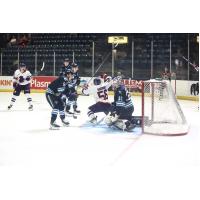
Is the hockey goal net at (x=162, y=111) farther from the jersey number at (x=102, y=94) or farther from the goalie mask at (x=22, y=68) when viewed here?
the goalie mask at (x=22, y=68)

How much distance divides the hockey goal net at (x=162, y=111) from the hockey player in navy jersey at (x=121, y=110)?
134 millimetres

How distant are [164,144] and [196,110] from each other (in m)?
1.95

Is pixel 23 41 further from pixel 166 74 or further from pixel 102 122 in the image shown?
Answer: pixel 166 74

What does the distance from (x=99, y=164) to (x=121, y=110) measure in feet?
3.36

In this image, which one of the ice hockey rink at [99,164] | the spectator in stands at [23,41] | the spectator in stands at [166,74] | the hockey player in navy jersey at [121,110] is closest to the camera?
the ice hockey rink at [99,164]

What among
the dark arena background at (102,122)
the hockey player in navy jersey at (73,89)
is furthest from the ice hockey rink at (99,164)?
the hockey player in navy jersey at (73,89)

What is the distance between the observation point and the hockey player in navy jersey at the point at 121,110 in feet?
13.2

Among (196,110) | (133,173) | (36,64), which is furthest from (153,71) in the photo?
(133,173)

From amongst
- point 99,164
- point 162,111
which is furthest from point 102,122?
point 99,164

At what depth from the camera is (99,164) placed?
3.14 m

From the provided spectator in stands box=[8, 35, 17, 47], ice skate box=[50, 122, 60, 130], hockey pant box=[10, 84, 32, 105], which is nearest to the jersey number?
ice skate box=[50, 122, 60, 130]

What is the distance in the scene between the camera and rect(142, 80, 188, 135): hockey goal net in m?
4.09

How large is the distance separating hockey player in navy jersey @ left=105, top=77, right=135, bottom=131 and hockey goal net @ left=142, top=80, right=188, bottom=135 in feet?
0.44

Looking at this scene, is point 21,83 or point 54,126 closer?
point 54,126
